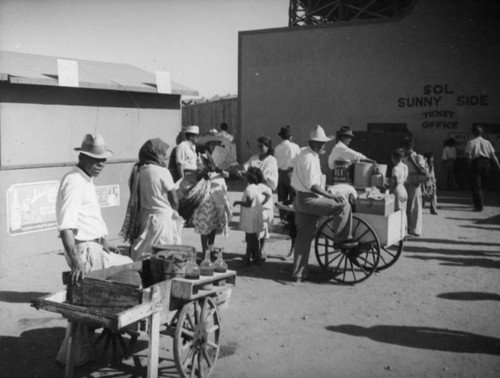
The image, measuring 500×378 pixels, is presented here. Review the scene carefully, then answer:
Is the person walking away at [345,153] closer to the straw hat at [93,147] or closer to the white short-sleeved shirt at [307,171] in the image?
the white short-sleeved shirt at [307,171]

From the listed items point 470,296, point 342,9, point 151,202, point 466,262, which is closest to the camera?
point 151,202

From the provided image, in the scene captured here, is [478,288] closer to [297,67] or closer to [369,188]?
[369,188]

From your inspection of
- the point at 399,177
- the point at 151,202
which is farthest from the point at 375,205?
the point at 151,202

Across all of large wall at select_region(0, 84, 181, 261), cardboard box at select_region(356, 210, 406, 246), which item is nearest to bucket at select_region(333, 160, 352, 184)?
cardboard box at select_region(356, 210, 406, 246)

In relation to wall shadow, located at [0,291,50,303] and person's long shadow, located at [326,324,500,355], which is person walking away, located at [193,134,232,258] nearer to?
wall shadow, located at [0,291,50,303]

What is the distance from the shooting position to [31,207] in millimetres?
8156

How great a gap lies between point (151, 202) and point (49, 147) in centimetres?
358

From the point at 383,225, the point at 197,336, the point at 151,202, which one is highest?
the point at 151,202

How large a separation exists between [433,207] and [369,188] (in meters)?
5.98

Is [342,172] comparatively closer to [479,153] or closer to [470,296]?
[470,296]

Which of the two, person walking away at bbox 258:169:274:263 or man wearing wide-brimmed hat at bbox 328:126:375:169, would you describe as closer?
person walking away at bbox 258:169:274:263

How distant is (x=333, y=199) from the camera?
285 inches

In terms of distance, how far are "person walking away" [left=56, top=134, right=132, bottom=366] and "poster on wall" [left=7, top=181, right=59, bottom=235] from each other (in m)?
3.78

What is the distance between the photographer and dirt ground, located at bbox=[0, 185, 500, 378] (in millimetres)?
4840
